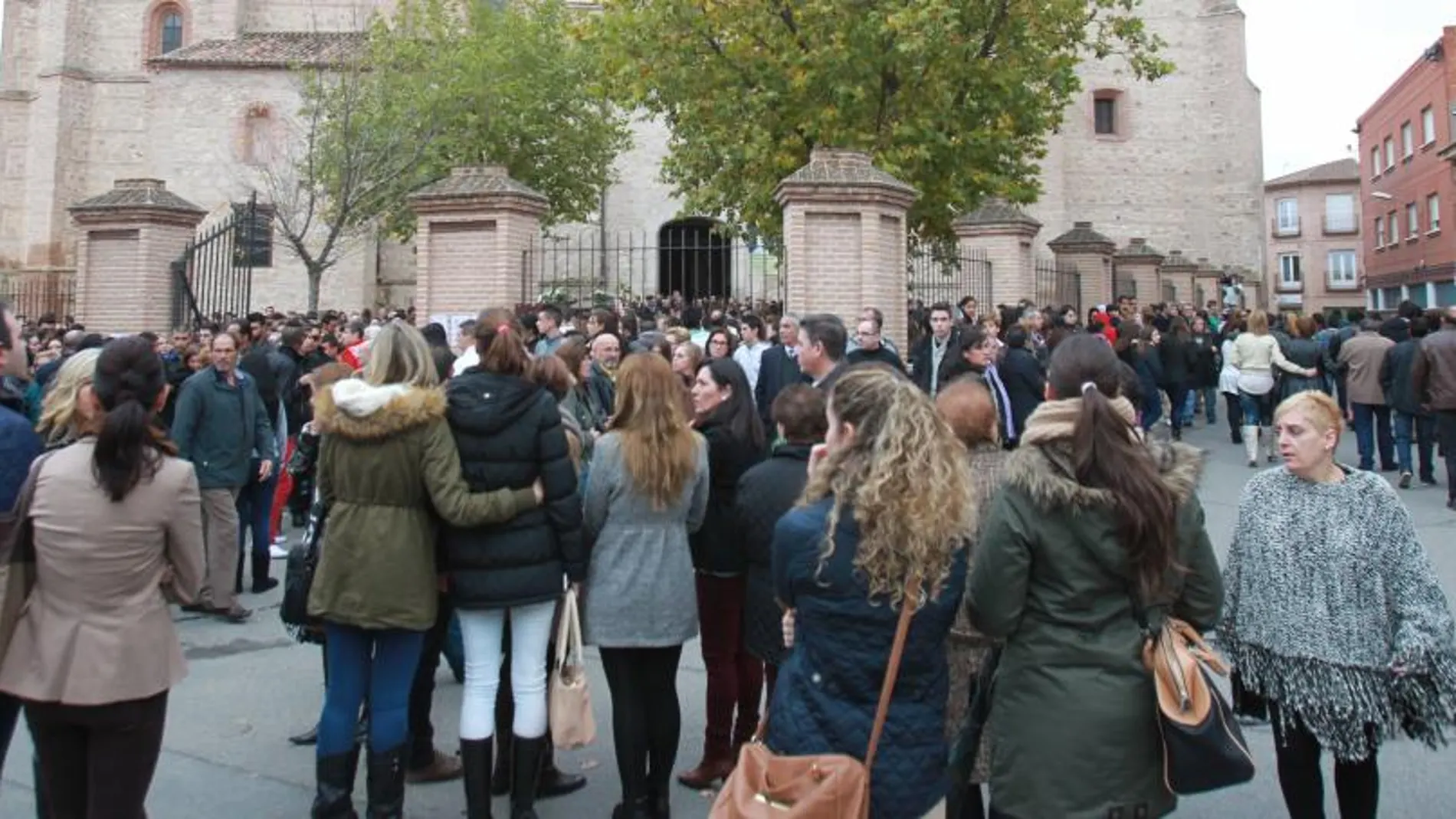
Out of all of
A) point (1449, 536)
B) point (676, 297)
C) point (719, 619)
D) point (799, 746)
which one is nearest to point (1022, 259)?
point (676, 297)

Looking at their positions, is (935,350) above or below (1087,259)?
below

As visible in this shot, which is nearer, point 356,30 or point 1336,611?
point 1336,611

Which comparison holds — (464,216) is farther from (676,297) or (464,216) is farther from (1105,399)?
(1105,399)

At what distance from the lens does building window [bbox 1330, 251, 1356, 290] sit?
53.1m

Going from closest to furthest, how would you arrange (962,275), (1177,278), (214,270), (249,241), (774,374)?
(774,374), (249,241), (214,270), (962,275), (1177,278)

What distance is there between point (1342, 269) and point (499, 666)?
60.2 metres

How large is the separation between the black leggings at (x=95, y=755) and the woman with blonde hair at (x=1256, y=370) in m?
11.9

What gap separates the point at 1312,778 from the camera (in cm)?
344

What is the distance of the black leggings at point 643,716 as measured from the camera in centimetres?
394

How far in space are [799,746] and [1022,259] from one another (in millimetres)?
14789

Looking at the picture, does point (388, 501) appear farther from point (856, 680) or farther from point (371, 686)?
point (856, 680)

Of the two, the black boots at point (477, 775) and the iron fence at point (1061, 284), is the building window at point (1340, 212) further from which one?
the black boots at point (477, 775)

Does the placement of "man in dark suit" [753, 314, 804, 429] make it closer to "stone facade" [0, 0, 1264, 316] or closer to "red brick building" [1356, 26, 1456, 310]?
"stone facade" [0, 0, 1264, 316]

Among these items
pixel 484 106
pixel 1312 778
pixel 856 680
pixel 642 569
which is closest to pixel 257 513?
pixel 642 569
